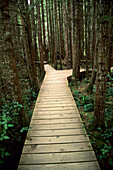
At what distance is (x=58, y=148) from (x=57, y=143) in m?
0.17

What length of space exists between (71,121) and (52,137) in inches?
39.3

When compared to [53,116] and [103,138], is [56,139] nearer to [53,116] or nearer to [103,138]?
[53,116]

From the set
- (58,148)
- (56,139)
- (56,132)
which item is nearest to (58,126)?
(56,132)

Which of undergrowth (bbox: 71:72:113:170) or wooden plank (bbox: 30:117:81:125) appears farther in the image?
wooden plank (bbox: 30:117:81:125)

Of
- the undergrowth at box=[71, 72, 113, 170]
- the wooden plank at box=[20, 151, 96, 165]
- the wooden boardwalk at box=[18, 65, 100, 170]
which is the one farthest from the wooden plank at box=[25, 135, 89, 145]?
the undergrowth at box=[71, 72, 113, 170]

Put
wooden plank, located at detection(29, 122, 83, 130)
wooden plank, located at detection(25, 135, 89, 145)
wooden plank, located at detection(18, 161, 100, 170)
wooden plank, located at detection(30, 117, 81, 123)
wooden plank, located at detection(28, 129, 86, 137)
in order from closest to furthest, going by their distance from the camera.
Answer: wooden plank, located at detection(18, 161, 100, 170)
wooden plank, located at detection(25, 135, 89, 145)
wooden plank, located at detection(28, 129, 86, 137)
wooden plank, located at detection(29, 122, 83, 130)
wooden plank, located at detection(30, 117, 81, 123)

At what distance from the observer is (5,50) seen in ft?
9.98

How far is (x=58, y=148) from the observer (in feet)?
9.65

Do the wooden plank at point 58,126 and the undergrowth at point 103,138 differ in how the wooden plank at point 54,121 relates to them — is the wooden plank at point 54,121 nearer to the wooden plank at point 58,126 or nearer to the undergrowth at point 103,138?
the wooden plank at point 58,126

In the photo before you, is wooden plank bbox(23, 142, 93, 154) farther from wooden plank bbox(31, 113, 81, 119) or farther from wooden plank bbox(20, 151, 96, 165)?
wooden plank bbox(31, 113, 81, 119)

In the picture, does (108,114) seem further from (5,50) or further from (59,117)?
(5,50)

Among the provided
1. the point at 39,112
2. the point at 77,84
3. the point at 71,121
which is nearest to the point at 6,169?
the point at 39,112

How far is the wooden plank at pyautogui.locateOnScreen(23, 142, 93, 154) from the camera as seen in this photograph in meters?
2.87

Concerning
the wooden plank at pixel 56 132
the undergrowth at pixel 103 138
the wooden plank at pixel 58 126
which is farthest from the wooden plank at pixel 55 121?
the undergrowth at pixel 103 138
